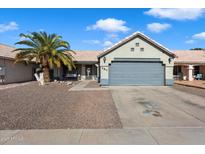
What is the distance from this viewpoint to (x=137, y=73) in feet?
73.5

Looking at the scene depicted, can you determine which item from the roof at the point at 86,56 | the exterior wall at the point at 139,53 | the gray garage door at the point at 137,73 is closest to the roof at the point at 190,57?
the exterior wall at the point at 139,53

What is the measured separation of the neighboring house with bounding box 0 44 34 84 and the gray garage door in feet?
37.7

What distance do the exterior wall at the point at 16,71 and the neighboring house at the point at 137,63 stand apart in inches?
416

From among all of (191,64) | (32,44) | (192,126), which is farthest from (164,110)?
(191,64)

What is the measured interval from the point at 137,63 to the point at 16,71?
14825 millimetres

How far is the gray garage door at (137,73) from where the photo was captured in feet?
73.4

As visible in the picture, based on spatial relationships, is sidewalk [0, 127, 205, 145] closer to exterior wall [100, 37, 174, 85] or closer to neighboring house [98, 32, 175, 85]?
neighboring house [98, 32, 175, 85]

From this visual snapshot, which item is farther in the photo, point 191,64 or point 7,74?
point 191,64

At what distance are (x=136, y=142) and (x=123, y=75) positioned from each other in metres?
16.8

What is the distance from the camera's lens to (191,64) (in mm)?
30828

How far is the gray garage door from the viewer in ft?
73.4

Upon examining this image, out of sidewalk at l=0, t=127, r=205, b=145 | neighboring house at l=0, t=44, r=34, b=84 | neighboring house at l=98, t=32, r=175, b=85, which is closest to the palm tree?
neighboring house at l=0, t=44, r=34, b=84

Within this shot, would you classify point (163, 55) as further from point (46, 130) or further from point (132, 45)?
point (46, 130)

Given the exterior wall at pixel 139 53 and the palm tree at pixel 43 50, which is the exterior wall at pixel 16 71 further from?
the exterior wall at pixel 139 53
